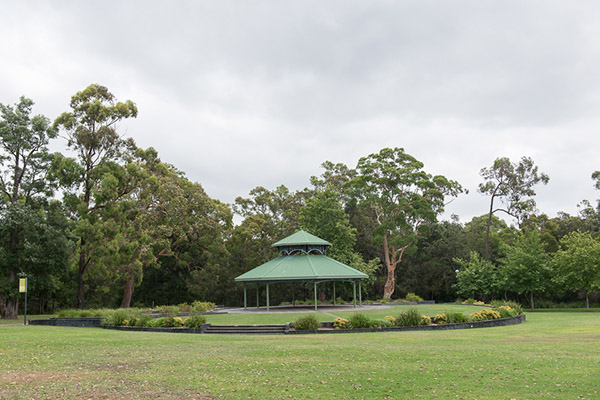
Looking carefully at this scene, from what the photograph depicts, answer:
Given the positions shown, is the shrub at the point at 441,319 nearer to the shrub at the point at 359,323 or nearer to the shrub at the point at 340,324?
the shrub at the point at 359,323

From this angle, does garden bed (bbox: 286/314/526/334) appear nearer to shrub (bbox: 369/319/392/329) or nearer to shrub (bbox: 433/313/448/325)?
shrub (bbox: 369/319/392/329)

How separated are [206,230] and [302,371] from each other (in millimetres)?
34772

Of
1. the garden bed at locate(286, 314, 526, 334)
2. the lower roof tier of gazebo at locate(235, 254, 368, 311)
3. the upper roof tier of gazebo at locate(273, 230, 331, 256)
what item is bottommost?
the garden bed at locate(286, 314, 526, 334)

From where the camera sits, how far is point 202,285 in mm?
44312

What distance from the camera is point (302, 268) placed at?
32.9 metres

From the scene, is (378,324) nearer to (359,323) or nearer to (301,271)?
(359,323)

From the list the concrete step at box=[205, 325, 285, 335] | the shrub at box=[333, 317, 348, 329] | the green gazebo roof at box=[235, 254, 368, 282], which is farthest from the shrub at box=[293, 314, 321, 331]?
the green gazebo roof at box=[235, 254, 368, 282]

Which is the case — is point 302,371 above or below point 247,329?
above

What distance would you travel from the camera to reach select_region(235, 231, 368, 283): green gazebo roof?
31.4 metres

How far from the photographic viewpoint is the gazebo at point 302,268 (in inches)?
1237

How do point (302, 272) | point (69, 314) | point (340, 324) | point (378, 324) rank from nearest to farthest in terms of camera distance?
point (340, 324), point (378, 324), point (69, 314), point (302, 272)

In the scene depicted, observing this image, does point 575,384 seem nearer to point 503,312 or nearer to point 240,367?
point 240,367

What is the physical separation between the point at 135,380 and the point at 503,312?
21425mm

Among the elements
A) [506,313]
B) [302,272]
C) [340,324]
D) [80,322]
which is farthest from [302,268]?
[80,322]
